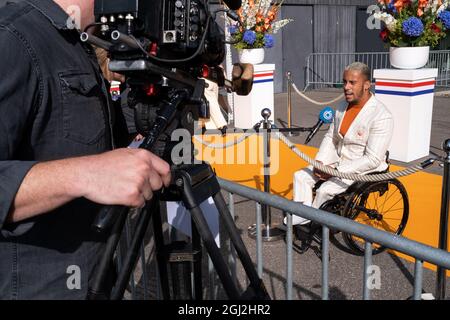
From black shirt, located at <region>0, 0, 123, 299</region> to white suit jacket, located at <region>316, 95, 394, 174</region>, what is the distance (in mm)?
2895

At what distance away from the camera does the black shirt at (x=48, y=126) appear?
1.10 m

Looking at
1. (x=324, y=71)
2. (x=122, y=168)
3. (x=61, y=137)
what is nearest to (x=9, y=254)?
(x=61, y=137)

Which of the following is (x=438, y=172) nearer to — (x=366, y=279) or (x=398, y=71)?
(x=398, y=71)

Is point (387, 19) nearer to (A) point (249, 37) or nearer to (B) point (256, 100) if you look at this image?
(A) point (249, 37)

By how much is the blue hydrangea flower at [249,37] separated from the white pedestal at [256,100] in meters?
0.50

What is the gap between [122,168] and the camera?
98 cm

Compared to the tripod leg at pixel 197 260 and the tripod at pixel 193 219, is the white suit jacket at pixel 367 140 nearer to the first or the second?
the tripod leg at pixel 197 260

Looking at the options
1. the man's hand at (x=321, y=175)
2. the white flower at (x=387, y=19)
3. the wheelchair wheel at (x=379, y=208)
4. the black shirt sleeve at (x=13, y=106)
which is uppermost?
the white flower at (x=387, y=19)

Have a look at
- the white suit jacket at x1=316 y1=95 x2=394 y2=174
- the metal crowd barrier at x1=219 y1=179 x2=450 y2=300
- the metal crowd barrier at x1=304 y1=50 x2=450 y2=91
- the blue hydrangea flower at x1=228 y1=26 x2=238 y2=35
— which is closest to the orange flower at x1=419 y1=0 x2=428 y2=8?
the white suit jacket at x1=316 y1=95 x2=394 y2=174

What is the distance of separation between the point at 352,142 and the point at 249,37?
4827mm

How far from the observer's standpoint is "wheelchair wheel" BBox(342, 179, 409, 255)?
12.0 ft

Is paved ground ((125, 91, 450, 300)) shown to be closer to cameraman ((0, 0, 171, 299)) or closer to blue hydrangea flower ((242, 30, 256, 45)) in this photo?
cameraman ((0, 0, 171, 299))

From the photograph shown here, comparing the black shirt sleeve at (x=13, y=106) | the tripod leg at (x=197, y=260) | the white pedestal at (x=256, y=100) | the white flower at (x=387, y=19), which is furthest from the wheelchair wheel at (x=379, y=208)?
the white pedestal at (x=256, y=100)

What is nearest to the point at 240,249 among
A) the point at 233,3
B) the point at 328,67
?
the point at 233,3
